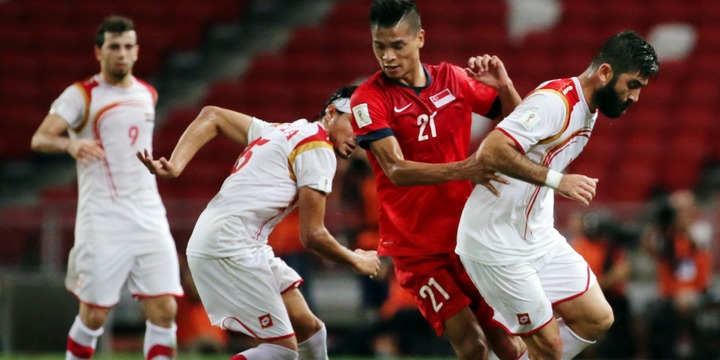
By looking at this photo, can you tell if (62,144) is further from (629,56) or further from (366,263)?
(629,56)

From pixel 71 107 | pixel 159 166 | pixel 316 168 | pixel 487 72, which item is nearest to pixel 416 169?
pixel 316 168

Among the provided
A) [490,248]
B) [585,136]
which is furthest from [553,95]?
[490,248]

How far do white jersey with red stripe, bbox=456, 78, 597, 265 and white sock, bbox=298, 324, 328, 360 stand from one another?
3.06 feet

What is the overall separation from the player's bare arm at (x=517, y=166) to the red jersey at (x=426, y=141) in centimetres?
55

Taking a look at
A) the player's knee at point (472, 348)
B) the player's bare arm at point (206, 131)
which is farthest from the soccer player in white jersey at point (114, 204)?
the player's knee at point (472, 348)

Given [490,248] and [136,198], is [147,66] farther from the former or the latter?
[490,248]

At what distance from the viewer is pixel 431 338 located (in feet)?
34.1

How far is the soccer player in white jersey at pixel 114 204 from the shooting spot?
724 centimetres

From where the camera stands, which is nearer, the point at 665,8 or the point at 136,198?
the point at 136,198

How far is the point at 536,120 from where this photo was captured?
5.35 metres

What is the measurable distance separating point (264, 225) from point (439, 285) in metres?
0.94

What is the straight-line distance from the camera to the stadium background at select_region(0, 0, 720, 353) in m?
13.6

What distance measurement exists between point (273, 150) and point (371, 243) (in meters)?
4.47

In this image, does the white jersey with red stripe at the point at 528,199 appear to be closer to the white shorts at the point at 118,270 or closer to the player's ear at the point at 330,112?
the player's ear at the point at 330,112
